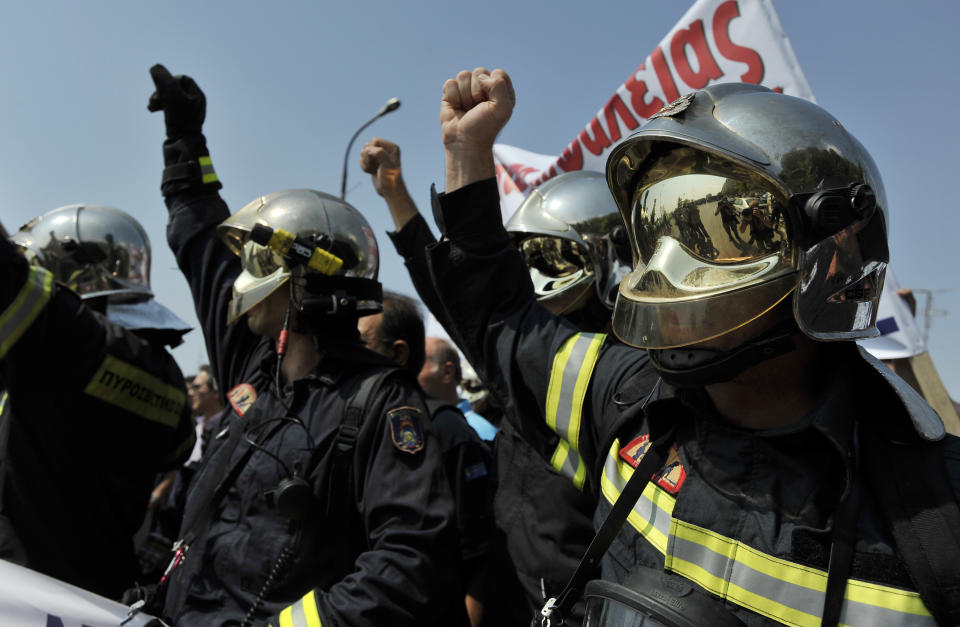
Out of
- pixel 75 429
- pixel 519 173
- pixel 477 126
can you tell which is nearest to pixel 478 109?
pixel 477 126

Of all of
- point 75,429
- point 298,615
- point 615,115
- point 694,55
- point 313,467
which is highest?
point 694,55

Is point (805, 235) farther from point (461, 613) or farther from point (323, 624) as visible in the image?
point (461, 613)

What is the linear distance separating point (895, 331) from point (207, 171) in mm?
3666

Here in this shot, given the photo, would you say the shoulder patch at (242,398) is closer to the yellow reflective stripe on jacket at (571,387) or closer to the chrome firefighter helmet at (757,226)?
the yellow reflective stripe on jacket at (571,387)

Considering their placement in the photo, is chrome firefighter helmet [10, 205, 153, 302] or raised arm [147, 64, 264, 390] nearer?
raised arm [147, 64, 264, 390]

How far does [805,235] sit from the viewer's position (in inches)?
61.0

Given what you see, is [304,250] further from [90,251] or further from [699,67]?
[699,67]

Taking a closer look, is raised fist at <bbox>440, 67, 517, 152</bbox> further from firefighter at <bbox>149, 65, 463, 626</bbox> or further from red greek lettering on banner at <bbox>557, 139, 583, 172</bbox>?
red greek lettering on banner at <bbox>557, 139, 583, 172</bbox>

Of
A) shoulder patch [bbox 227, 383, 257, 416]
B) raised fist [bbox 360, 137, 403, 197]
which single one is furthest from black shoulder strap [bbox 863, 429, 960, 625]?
shoulder patch [bbox 227, 383, 257, 416]

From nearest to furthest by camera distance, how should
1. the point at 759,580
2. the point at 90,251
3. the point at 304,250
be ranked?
the point at 759,580, the point at 304,250, the point at 90,251

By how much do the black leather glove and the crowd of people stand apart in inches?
0.6

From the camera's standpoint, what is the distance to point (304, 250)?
10.1ft

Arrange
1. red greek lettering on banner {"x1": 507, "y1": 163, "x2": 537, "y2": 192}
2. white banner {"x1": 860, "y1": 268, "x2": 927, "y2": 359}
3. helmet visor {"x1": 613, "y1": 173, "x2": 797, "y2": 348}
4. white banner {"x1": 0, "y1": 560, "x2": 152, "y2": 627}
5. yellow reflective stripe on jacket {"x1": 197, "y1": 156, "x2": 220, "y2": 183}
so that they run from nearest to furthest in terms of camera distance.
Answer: helmet visor {"x1": 613, "y1": 173, "x2": 797, "y2": 348} < white banner {"x1": 0, "y1": 560, "x2": 152, "y2": 627} < yellow reflective stripe on jacket {"x1": 197, "y1": 156, "x2": 220, "y2": 183} < white banner {"x1": 860, "y1": 268, "x2": 927, "y2": 359} < red greek lettering on banner {"x1": 507, "y1": 163, "x2": 537, "y2": 192}

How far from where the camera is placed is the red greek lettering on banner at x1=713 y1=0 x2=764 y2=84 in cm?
461
